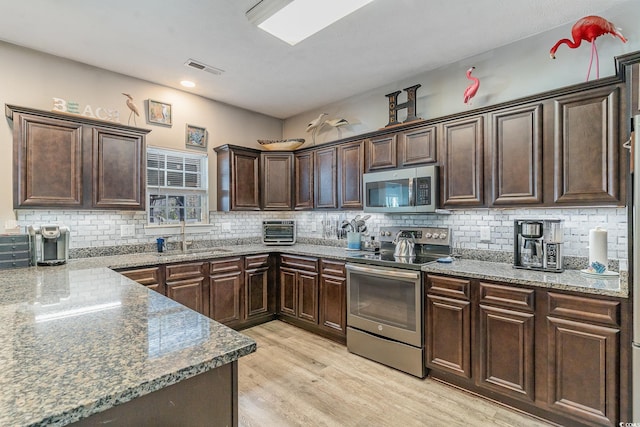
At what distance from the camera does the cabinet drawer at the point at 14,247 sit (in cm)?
248

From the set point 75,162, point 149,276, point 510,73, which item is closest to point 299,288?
point 149,276

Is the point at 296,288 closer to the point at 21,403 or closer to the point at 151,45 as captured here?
the point at 151,45

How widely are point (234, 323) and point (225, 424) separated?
2.79m

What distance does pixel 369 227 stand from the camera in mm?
3861

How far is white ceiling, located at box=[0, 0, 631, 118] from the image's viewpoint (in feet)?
7.59

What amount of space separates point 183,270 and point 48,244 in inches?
44.0

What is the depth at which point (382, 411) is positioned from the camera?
7.25 feet

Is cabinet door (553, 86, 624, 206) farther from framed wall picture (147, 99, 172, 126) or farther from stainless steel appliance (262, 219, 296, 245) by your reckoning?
framed wall picture (147, 99, 172, 126)

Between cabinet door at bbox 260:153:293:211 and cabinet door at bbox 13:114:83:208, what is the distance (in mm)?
2058

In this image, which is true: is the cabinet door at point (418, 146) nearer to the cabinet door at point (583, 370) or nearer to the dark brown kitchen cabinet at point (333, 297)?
the dark brown kitchen cabinet at point (333, 297)

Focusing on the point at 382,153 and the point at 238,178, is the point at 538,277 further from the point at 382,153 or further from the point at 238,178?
the point at 238,178

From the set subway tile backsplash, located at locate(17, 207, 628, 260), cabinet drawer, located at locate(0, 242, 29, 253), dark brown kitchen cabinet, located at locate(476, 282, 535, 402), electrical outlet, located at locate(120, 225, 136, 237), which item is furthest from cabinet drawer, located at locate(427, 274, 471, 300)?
cabinet drawer, located at locate(0, 242, 29, 253)

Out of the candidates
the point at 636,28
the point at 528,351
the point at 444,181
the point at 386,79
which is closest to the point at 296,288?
the point at 444,181

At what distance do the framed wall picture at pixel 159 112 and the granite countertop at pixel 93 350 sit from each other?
2439mm
